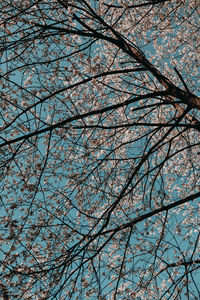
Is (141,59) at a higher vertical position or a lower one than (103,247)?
higher

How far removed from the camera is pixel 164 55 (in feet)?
30.1

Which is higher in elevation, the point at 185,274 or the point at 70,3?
the point at 70,3

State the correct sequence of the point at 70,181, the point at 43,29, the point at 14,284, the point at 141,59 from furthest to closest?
the point at 70,181 < the point at 141,59 < the point at 43,29 < the point at 14,284

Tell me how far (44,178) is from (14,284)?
2096 millimetres

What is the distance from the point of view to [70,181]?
607 cm

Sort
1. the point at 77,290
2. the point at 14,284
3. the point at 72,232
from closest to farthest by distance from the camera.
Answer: the point at 14,284 < the point at 77,290 < the point at 72,232

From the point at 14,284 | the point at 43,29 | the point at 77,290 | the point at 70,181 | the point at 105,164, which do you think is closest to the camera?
the point at 14,284

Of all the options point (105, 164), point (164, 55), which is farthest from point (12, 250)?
point (164, 55)

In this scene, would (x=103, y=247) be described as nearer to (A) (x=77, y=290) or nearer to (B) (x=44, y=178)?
(A) (x=77, y=290)

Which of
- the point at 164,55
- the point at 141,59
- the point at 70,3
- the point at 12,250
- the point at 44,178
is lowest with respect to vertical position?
the point at 12,250

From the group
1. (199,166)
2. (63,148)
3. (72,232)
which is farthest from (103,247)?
(199,166)

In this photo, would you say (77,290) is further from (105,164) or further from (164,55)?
(164,55)

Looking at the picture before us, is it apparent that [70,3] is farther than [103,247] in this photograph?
Yes

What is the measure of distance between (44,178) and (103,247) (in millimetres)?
1735
